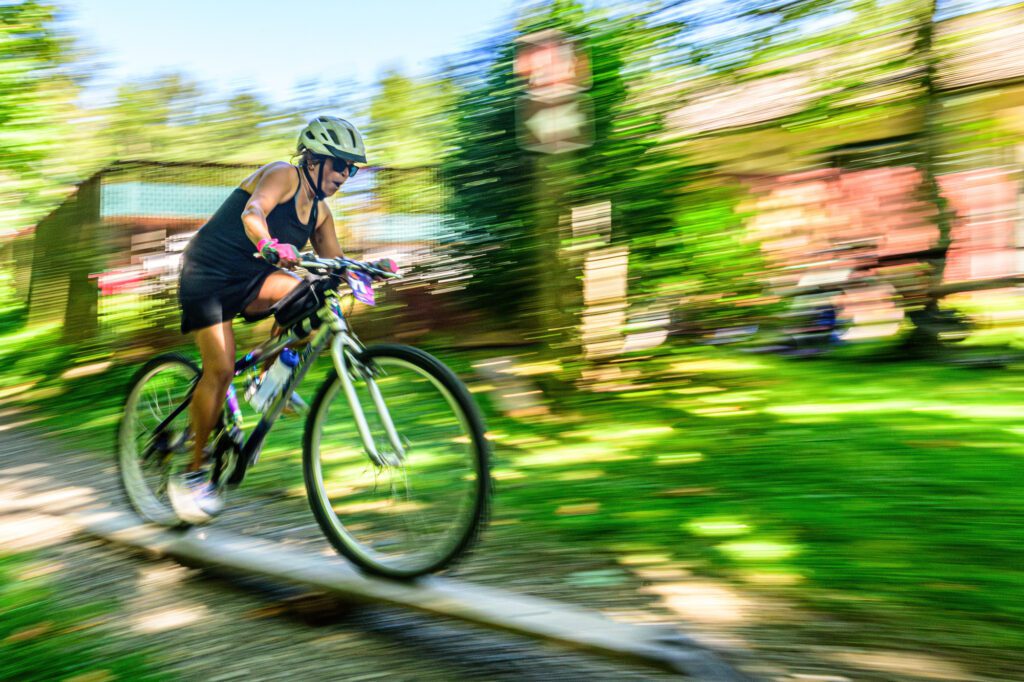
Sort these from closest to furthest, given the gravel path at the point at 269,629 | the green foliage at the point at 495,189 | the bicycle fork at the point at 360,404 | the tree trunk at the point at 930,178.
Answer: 1. the gravel path at the point at 269,629
2. the bicycle fork at the point at 360,404
3. the tree trunk at the point at 930,178
4. the green foliage at the point at 495,189

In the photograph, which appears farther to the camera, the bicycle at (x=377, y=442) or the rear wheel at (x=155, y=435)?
the rear wheel at (x=155, y=435)

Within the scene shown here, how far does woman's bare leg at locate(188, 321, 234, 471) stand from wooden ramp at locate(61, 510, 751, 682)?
528 millimetres

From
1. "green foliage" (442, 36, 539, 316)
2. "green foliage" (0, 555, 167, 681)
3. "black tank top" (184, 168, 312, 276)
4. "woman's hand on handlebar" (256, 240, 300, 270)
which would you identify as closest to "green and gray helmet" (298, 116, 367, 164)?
"black tank top" (184, 168, 312, 276)

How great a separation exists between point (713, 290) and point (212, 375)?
12.4 feet

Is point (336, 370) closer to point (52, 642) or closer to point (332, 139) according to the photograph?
point (332, 139)

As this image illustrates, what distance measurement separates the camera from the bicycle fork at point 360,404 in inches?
127

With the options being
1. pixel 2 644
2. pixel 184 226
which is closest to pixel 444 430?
pixel 2 644

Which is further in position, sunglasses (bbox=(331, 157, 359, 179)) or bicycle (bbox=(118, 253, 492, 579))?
sunglasses (bbox=(331, 157, 359, 179))

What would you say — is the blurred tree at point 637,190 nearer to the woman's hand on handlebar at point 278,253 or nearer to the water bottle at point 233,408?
the water bottle at point 233,408

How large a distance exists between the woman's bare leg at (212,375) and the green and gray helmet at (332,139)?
859 mm

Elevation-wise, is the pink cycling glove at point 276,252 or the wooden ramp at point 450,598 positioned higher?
the pink cycling glove at point 276,252

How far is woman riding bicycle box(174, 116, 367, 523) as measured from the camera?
361cm

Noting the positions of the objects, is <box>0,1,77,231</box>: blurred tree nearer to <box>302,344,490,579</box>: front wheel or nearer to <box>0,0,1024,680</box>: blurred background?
<box>0,0,1024,680</box>: blurred background

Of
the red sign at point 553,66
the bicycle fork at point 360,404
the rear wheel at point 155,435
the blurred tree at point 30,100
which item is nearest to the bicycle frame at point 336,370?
the bicycle fork at point 360,404
